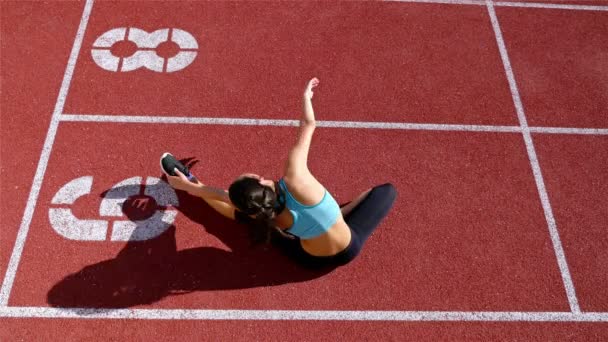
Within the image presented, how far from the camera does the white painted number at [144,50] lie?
6.70 m

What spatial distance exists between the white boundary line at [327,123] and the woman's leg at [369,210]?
1211 millimetres

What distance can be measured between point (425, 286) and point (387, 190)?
3.47 feet

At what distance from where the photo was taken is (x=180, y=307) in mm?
5141

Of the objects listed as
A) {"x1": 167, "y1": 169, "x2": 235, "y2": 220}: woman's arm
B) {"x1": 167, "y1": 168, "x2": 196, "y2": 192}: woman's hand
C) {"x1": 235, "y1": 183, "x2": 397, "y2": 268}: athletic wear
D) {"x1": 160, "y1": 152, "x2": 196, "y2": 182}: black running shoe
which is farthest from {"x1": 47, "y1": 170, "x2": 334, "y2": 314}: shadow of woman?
{"x1": 167, "y1": 168, "x2": 196, "y2": 192}: woman's hand

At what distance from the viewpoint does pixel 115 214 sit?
5.59 metres

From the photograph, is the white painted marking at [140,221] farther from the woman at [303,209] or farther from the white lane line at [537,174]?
the white lane line at [537,174]

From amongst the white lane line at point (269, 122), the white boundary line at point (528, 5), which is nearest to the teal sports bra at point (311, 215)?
the white lane line at point (269, 122)

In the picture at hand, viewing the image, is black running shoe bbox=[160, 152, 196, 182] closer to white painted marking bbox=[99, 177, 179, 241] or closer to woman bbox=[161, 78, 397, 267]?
woman bbox=[161, 78, 397, 267]

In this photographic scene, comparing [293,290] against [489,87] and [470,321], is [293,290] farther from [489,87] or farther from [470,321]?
[489,87]

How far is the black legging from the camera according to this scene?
4.93 m

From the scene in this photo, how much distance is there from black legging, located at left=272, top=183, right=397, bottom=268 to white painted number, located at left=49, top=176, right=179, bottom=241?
4.30 feet

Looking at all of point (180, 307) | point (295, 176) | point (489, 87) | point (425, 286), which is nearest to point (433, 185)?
point (425, 286)

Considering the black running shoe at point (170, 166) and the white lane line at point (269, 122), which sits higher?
the white lane line at point (269, 122)

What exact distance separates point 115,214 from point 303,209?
2.40 metres
